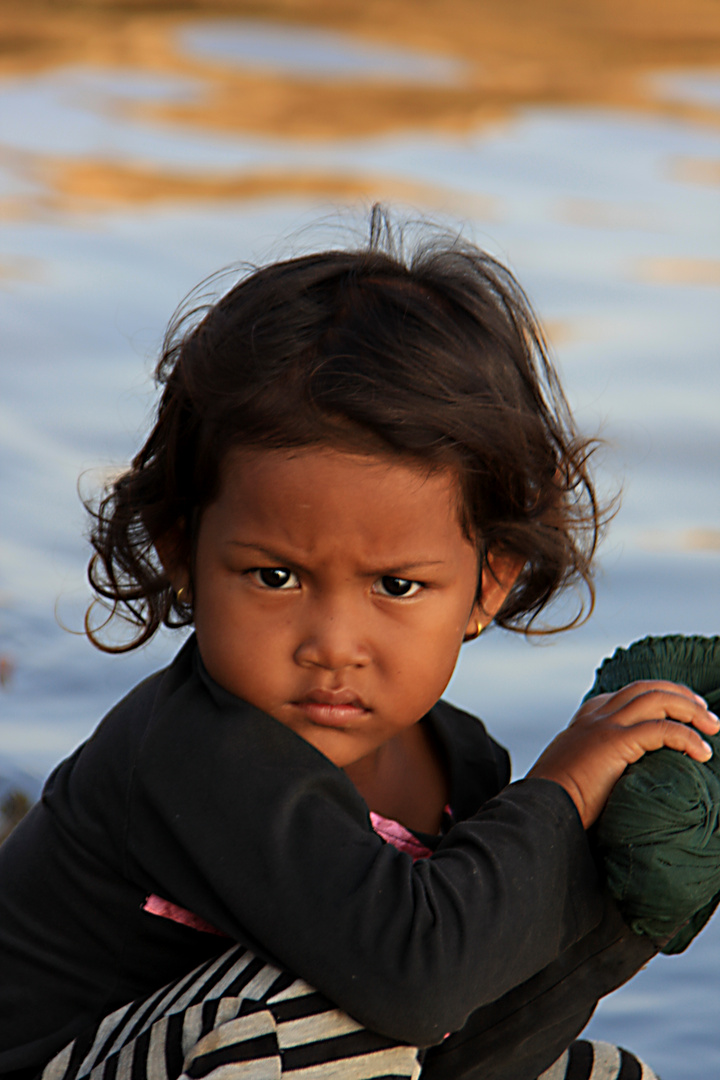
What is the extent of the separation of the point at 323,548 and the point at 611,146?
5568 millimetres

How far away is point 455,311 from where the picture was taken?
178cm

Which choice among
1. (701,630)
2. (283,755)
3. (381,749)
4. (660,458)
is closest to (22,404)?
(660,458)

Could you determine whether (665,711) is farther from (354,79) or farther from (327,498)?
(354,79)

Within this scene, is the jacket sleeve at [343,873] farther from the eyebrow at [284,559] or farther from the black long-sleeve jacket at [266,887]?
the eyebrow at [284,559]

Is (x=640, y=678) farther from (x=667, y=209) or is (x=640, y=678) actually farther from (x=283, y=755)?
(x=667, y=209)

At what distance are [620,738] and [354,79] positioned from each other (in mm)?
6436

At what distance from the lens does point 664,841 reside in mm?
1521

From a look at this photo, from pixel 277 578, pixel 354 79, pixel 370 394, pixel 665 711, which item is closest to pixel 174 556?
pixel 277 578

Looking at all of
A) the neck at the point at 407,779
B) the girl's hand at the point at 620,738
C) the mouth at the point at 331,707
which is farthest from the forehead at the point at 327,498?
the neck at the point at 407,779

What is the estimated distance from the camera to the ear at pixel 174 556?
5.93 feet

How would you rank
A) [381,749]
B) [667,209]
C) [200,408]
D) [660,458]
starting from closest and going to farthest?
[200,408] < [381,749] < [660,458] < [667,209]

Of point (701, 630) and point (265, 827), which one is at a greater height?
point (701, 630)

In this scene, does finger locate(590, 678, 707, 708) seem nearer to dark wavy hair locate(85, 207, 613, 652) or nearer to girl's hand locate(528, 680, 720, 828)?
girl's hand locate(528, 680, 720, 828)

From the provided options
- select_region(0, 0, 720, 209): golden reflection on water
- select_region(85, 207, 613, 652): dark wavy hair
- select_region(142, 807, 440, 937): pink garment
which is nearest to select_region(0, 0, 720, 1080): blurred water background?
select_region(0, 0, 720, 209): golden reflection on water
